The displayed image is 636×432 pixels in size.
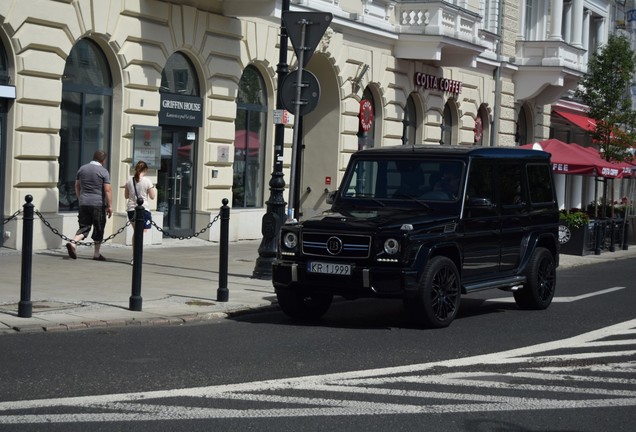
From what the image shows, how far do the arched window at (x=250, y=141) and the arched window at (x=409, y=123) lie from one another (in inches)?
274

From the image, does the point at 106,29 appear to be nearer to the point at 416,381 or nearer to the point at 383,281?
the point at 383,281

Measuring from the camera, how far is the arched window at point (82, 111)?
67.0 ft

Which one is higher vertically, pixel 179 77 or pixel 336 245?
pixel 179 77

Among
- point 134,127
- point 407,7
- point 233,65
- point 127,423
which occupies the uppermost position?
point 407,7

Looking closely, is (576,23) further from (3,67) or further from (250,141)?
(3,67)

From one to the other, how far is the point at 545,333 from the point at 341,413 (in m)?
5.14

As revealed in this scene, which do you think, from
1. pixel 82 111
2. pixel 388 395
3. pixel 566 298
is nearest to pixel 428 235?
pixel 388 395

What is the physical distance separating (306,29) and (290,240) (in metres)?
4.58

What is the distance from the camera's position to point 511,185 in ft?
47.8

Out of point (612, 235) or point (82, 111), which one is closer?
point (82, 111)

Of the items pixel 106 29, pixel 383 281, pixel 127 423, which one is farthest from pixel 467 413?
pixel 106 29

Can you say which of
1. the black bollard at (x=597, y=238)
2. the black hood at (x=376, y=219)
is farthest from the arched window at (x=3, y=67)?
the black bollard at (x=597, y=238)

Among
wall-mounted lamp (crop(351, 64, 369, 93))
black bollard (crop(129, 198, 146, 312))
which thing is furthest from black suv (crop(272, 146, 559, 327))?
wall-mounted lamp (crop(351, 64, 369, 93))

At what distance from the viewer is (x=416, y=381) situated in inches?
365
